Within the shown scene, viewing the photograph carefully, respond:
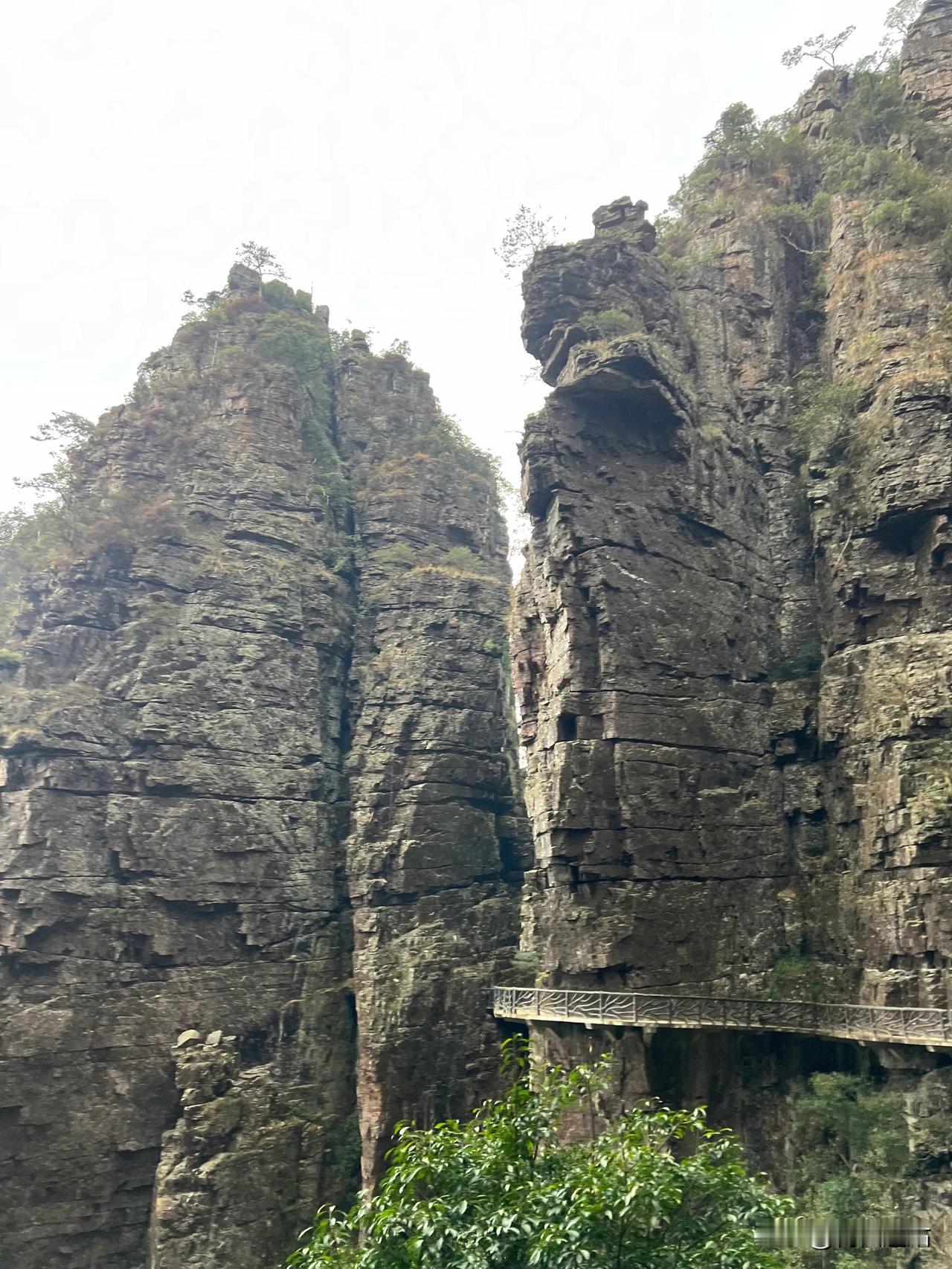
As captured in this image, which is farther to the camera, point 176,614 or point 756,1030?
point 176,614

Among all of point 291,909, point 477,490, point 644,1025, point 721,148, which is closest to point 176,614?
point 291,909

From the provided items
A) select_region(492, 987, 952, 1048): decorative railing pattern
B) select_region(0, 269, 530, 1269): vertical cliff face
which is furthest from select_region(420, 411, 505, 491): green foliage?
select_region(492, 987, 952, 1048): decorative railing pattern

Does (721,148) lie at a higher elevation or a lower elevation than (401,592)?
higher

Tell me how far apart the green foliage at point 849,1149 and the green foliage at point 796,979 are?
2475mm

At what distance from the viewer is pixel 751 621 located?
2778cm

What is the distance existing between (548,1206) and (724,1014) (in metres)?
13.2

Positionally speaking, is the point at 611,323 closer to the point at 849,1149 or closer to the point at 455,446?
the point at 455,446

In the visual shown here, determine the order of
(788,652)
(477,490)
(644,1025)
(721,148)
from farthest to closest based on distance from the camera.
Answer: (477,490)
(721,148)
(788,652)
(644,1025)

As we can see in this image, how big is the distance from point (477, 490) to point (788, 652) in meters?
19.1

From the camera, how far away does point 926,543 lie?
23.8 meters

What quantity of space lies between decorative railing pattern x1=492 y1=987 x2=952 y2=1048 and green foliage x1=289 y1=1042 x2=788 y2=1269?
873 centimetres

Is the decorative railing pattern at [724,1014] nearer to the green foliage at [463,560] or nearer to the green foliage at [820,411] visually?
the green foliage at [820,411]

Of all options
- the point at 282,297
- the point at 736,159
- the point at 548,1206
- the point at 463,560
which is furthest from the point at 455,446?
the point at 548,1206

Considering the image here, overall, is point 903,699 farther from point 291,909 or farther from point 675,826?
point 291,909
